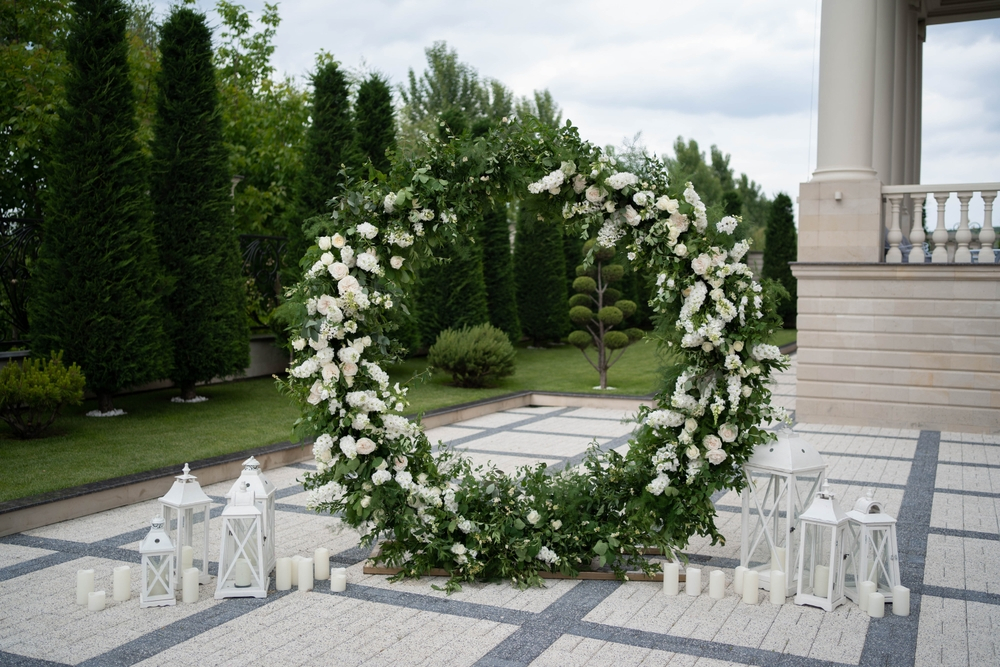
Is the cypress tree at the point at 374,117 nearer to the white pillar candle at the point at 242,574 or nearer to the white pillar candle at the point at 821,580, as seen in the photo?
the white pillar candle at the point at 242,574

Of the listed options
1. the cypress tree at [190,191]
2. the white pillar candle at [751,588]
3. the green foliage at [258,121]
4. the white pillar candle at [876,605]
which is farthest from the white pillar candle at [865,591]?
the green foliage at [258,121]

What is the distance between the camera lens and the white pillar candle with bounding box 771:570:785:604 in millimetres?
4066

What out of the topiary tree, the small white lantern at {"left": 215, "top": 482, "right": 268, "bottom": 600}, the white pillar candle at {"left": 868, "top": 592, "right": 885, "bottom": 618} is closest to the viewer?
the white pillar candle at {"left": 868, "top": 592, "right": 885, "bottom": 618}

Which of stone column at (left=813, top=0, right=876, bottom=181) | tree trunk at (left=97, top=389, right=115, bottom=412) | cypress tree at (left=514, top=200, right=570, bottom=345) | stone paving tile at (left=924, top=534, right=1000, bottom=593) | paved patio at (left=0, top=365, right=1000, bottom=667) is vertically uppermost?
stone column at (left=813, top=0, right=876, bottom=181)

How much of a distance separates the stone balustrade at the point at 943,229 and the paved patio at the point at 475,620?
16.5ft

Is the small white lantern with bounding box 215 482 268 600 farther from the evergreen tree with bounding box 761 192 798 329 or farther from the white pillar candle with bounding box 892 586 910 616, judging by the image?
the evergreen tree with bounding box 761 192 798 329

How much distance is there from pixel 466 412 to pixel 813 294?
463cm

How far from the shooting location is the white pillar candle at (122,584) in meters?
3.99

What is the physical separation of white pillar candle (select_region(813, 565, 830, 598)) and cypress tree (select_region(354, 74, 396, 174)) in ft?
35.6

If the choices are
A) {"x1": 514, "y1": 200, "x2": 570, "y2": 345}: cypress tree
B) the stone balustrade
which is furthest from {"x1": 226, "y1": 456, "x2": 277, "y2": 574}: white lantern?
{"x1": 514, "y1": 200, "x2": 570, "y2": 345}: cypress tree

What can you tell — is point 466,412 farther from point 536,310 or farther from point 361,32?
point 361,32

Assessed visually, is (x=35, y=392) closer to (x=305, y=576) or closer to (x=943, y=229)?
(x=305, y=576)

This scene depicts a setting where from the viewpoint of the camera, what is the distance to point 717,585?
4.12 m

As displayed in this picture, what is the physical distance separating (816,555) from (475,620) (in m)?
1.79
